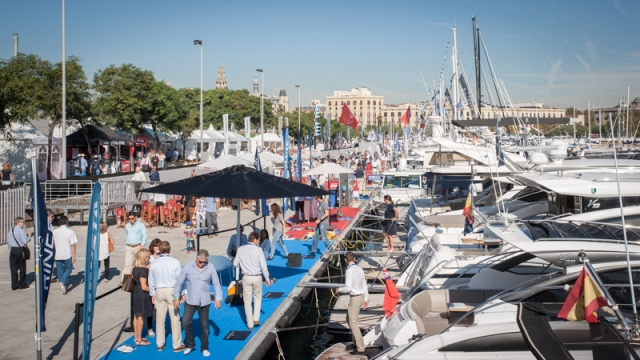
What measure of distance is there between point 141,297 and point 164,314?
50cm

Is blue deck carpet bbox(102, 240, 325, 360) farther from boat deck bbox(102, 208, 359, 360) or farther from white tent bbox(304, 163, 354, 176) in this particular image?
white tent bbox(304, 163, 354, 176)

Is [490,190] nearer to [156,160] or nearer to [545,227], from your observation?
[545,227]

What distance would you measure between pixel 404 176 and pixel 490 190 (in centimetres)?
790

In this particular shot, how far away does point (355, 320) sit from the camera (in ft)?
32.1

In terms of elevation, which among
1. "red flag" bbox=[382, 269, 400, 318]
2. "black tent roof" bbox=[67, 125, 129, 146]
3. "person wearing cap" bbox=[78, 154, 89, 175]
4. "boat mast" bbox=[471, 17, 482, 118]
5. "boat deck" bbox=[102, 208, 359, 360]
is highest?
"boat mast" bbox=[471, 17, 482, 118]

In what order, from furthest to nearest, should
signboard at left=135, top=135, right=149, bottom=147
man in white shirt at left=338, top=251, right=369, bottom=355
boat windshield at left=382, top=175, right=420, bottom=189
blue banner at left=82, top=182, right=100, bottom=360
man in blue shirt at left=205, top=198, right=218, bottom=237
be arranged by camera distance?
signboard at left=135, top=135, right=149, bottom=147, boat windshield at left=382, top=175, right=420, bottom=189, man in blue shirt at left=205, top=198, right=218, bottom=237, man in white shirt at left=338, top=251, right=369, bottom=355, blue banner at left=82, top=182, right=100, bottom=360

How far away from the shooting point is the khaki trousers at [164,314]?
32.0 feet

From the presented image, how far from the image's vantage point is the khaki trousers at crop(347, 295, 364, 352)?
31.6 feet

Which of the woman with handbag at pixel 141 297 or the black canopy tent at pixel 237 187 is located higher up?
the black canopy tent at pixel 237 187

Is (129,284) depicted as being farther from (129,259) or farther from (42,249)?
(129,259)

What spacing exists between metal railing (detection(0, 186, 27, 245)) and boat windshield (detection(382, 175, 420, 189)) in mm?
14444

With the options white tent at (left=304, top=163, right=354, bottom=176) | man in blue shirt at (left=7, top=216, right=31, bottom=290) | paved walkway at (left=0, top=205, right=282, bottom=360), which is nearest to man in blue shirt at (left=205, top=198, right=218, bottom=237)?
paved walkway at (left=0, top=205, right=282, bottom=360)

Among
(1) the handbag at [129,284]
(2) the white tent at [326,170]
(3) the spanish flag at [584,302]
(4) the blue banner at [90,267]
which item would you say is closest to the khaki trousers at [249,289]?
(1) the handbag at [129,284]

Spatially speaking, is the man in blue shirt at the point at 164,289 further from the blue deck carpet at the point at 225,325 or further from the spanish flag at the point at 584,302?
the spanish flag at the point at 584,302
